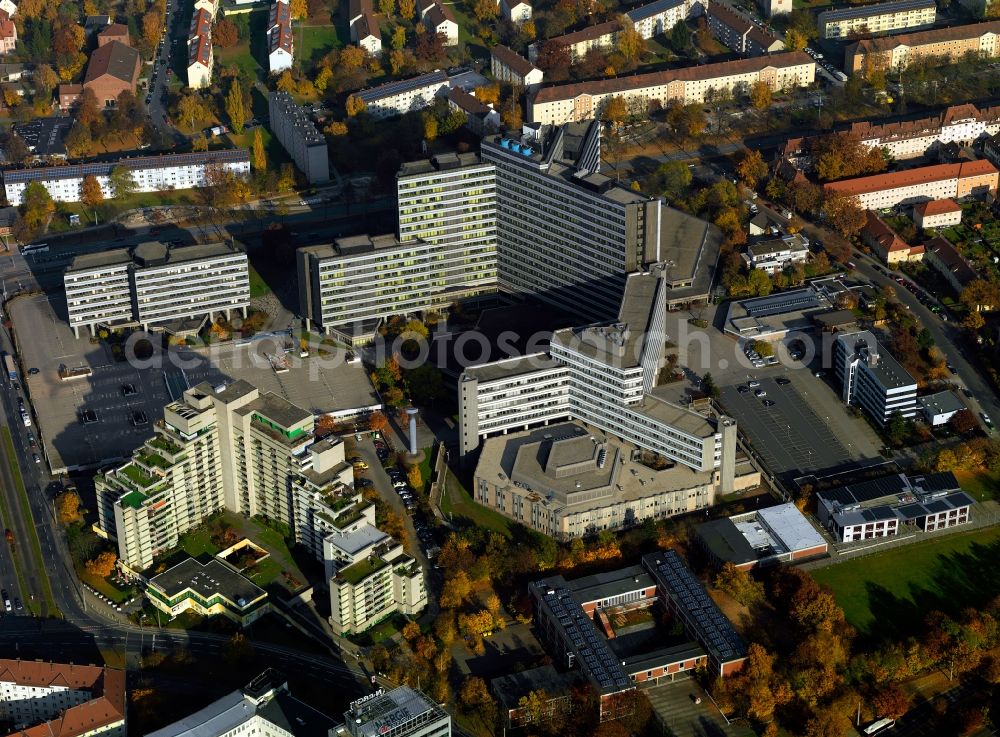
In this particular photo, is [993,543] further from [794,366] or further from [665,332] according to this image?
[665,332]

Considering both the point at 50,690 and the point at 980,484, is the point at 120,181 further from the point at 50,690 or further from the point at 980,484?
the point at 980,484

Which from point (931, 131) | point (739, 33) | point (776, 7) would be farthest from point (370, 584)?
point (776, 7)

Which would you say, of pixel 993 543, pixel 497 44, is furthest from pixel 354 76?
pixel 993 543

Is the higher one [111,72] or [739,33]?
[111,72]

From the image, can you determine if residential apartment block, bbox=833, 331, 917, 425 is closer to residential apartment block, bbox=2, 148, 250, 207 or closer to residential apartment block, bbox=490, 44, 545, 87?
residential apartment block, bbox=490, 44, 545, 87

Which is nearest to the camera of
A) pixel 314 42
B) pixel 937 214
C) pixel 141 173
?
pixel 937 214

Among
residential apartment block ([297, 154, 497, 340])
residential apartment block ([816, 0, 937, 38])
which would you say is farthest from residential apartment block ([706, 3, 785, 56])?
residential apartment block ([297, 154, 497, 340])
